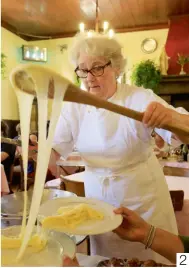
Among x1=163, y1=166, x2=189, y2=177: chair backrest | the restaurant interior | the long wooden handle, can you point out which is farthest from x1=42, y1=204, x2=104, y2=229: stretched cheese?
the restaurant interior

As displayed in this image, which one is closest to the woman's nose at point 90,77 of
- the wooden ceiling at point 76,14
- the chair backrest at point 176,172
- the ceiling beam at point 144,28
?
the chair backrest at point 176,172

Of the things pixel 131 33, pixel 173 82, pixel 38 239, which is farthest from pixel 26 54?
pixel 38 239

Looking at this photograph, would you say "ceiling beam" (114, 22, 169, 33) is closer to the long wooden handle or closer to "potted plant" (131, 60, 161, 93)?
"potted plant" (131, 60, 161, 93)

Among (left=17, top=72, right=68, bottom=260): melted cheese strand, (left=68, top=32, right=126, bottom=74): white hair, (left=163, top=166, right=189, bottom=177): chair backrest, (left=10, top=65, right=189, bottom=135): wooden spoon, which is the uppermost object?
(left=68, top=32, right=126, bottom=74): white hair

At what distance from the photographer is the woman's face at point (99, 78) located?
113cm

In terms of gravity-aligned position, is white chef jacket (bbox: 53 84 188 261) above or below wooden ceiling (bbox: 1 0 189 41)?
below

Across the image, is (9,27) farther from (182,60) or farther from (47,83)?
(47,83)

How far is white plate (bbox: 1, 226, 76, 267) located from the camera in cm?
58

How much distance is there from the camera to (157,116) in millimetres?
700

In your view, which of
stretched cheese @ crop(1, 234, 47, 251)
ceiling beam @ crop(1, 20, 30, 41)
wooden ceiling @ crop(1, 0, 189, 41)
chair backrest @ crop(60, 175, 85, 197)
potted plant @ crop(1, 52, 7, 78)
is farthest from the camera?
ceiling beam @ crop(1, 20, 30, 41)

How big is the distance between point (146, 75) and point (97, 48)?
12.4 feet

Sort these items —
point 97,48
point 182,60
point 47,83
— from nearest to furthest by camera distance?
1. point 47,83
2. point 97,48
3. point 182,60

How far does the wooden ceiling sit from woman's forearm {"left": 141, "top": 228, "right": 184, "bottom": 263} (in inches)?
150

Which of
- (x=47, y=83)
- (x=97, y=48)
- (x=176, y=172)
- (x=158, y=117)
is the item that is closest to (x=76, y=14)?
(x=176, y=172)
